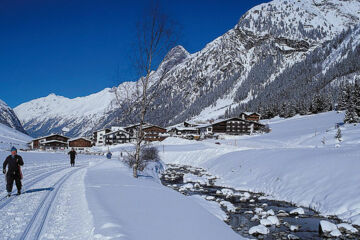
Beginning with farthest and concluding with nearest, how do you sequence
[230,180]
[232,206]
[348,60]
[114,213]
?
[348,60]
[230,180]
[232,206]
[114,213]

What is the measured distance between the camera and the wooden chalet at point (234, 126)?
10475 cm

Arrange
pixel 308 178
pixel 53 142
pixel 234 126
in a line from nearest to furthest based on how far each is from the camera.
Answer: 1. pixel 308 178
2. pixel 234 126
3. pixel 53 142

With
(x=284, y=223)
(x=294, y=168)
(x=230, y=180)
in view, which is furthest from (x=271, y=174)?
(x=284, y=223)

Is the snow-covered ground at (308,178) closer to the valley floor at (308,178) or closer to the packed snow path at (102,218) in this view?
the valley floor at (308,178)

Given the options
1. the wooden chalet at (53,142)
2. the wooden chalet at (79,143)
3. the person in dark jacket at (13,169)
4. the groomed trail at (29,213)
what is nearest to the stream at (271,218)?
the groomed trail at (29,213)

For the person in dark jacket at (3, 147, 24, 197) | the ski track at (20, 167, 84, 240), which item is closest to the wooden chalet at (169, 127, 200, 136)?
the person in dark jacket at (3, 147, 24, 197)

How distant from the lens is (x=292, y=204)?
15.2 metres

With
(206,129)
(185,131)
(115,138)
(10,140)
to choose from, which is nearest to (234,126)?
(206,129)

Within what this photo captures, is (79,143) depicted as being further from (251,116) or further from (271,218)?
(271,218)

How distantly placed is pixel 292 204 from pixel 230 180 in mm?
→ 9469

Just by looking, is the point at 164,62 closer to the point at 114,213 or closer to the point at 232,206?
the point at 232,206

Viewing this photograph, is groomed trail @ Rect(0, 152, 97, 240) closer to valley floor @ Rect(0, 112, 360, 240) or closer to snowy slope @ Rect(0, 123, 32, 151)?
valley floor @ Rect(0, 112, 360, 240)

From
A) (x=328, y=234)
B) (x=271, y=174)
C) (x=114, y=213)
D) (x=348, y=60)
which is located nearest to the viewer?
(x=114, y=213)

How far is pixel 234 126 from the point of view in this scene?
106688 millimetres
